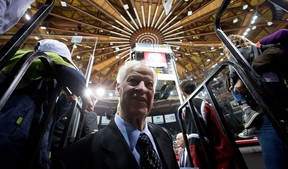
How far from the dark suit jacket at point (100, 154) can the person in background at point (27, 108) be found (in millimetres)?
147

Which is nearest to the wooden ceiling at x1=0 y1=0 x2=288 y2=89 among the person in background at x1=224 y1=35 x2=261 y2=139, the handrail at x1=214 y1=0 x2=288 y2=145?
the person in background at x1=224 y1=35 x2=261 y2=139

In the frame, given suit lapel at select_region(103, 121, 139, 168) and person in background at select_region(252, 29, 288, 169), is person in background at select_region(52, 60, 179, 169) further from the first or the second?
person in background at select_region(252, 29, 288, 169)

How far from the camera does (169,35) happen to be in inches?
332

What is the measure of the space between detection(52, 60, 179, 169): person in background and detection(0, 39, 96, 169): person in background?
198mm

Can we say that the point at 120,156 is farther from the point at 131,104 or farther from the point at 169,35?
the point at 169,35

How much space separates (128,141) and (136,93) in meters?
0.43

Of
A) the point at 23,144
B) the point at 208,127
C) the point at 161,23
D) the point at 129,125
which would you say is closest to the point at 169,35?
the point at 161,23

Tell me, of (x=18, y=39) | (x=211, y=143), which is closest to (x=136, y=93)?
(x=18, y=39)

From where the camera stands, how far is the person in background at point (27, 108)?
2.81 ft

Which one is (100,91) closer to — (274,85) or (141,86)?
(141,86)

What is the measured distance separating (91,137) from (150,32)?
24.2 feet

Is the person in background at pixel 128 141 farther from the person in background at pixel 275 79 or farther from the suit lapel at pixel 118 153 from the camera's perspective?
the person in background at pixel 275 79

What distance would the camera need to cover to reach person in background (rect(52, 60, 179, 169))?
1.08 metres

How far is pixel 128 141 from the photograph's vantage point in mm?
1334
